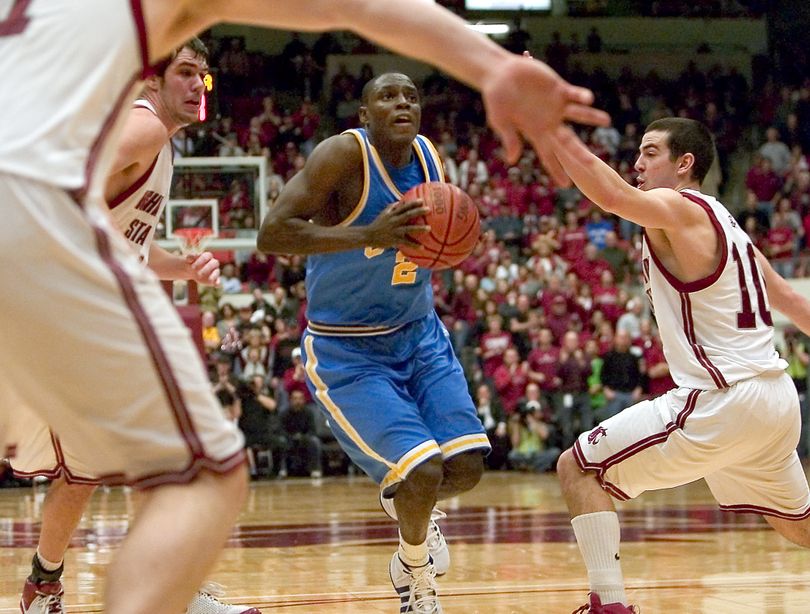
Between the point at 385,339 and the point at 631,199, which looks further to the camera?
the point at 385,339

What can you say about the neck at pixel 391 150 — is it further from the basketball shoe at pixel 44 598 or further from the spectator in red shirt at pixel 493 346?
the spectator in red shirt at pixel 493 346

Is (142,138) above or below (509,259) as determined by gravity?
below

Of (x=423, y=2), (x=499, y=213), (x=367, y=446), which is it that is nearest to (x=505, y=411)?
(x=499, y=213)

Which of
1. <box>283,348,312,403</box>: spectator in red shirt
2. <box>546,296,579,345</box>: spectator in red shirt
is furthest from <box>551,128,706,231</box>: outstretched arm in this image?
<box>546,296,579,345</box>: spectator in red shirt

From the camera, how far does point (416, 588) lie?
4797 mm

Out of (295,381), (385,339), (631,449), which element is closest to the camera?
(631,449)

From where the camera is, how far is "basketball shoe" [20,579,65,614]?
4.59 m

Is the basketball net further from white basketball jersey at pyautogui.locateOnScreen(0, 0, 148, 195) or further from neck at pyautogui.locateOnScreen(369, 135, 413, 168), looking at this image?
white basketball jersey at pyautogui.locateOnScreen(0, 0, 148, 195)

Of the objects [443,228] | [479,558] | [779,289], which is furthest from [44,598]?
[779,289]

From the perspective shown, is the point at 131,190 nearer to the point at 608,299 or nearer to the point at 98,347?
the point at 98,347

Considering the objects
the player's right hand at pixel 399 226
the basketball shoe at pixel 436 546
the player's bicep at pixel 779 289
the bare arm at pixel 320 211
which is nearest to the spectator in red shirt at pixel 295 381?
the basketball shoe at pixel 436 546

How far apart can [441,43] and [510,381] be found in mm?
12673

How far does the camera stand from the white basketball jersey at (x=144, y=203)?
4262 millimetres

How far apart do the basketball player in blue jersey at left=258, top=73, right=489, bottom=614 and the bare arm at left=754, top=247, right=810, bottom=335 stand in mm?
1442
